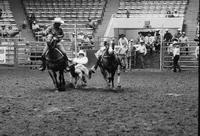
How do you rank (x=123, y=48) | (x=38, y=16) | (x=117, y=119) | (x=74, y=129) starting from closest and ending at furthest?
(x=74, y=129), (x=117, y=119), (x=123, y=48), (x=38, y=16)

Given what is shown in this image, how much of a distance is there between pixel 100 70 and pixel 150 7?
60.7ft

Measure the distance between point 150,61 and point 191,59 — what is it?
85.6 inches

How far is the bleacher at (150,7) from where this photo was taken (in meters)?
33.4

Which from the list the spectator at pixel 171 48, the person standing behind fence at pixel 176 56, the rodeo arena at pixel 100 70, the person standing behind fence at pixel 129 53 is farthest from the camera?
the person standing behind fence at pixel 129 53

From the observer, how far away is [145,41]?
27.5m

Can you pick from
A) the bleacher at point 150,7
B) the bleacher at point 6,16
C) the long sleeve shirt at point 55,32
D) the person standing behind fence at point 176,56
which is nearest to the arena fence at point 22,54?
the bleacher at point 6,16

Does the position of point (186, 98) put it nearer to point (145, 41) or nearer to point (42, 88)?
point (42, 88)

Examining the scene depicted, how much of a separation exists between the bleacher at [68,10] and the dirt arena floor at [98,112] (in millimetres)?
19841

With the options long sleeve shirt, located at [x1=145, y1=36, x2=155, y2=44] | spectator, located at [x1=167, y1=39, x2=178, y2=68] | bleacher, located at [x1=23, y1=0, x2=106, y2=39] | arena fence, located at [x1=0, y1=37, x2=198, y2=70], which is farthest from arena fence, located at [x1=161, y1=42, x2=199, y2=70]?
bleacher, located at [x1=23, y1=0, x2=106, y2=39]

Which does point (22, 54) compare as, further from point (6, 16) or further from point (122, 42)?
point (6, 16)

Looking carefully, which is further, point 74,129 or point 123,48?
point 123,48

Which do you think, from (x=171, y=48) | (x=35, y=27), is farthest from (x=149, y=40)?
(x=35, y=27)

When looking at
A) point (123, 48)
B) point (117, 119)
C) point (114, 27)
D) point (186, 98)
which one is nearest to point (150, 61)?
point (123, 48)

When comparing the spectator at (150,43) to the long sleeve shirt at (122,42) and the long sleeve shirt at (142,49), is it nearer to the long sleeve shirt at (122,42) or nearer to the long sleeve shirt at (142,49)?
the long sleeve shirt at (142,49)
